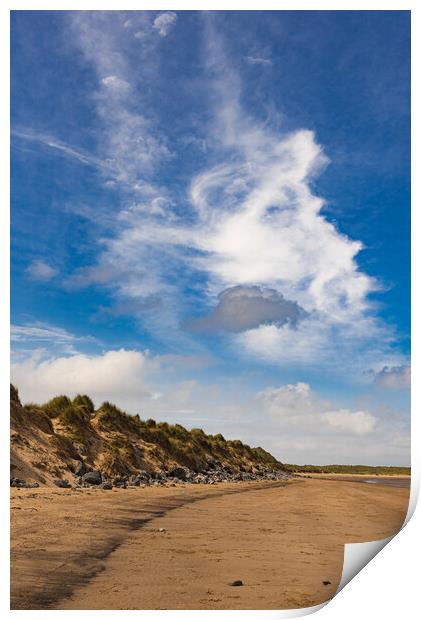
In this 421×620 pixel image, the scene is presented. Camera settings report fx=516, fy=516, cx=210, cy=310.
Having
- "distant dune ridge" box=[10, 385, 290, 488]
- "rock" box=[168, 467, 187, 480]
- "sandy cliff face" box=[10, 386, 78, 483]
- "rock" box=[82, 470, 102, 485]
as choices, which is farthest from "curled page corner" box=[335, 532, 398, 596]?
"rock" box=[168, 467, 187, 480]

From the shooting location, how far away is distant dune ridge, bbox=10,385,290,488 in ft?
39.8

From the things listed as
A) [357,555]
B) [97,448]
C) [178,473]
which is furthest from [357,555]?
[178,473]

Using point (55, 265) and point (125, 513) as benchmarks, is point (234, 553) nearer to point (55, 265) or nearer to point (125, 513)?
point (125, 513)

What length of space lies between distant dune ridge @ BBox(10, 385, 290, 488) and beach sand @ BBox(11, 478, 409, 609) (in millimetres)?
3867

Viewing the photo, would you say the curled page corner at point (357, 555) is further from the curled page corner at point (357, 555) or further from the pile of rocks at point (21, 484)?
the pile of rocks at point (21, 484)

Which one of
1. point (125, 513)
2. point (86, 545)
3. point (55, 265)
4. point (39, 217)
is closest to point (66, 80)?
point (39, 217)

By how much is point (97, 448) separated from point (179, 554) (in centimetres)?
1218

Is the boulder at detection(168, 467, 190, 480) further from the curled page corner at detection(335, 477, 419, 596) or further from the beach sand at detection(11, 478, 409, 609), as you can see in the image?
the curled page corner at detection(335, 477, 419, 596)

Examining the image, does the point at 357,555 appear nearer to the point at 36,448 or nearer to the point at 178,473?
the point at 36,448

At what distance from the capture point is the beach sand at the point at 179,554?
14.8ft

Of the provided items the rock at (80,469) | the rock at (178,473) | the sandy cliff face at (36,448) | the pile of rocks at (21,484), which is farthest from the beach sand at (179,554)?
the rock at (178,473)

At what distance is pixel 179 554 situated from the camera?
5582mm
